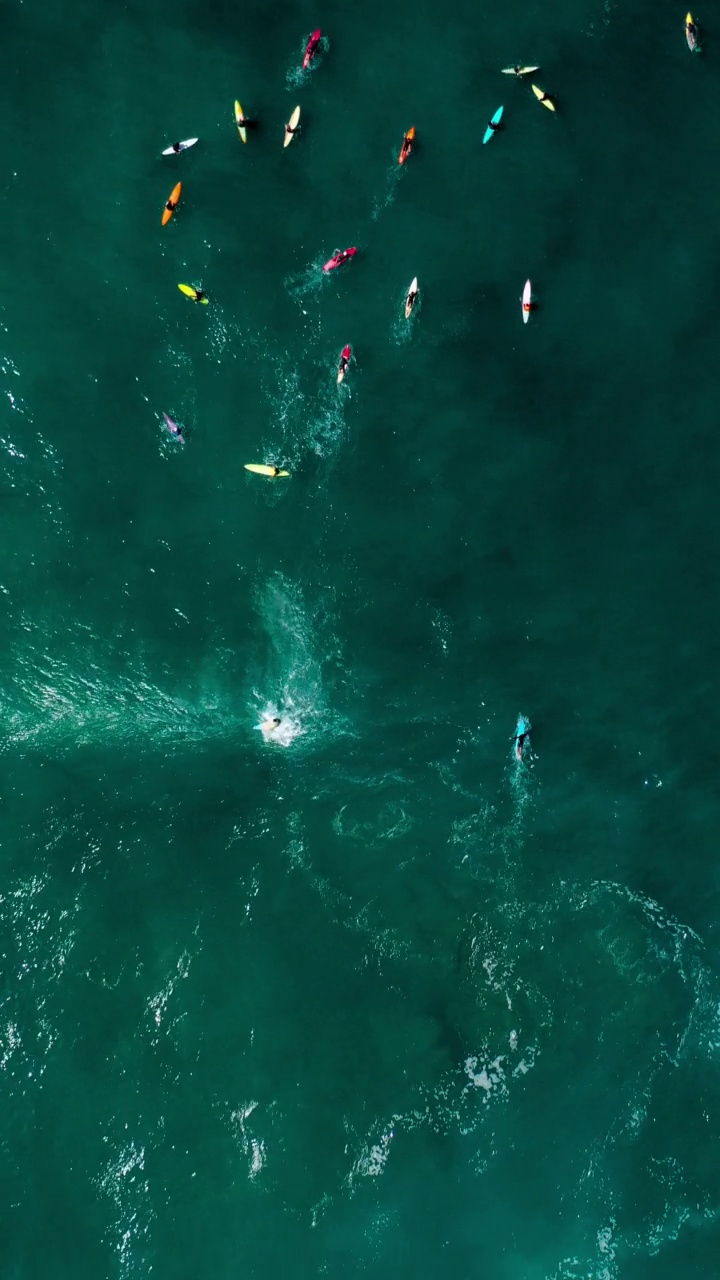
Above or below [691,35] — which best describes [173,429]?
below

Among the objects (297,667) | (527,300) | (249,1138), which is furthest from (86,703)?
(527,300)

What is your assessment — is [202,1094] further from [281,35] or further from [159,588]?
[281,35]

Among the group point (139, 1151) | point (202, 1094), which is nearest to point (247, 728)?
point (202, 1094)

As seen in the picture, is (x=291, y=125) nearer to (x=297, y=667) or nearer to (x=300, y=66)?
(x=300, y=66)

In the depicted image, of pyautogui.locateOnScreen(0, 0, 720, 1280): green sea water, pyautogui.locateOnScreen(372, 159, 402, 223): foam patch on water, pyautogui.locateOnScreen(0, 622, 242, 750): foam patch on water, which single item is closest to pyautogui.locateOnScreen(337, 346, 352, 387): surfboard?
pyautogui.locateOnScreen(0, 0, 720, 1280): green sea water

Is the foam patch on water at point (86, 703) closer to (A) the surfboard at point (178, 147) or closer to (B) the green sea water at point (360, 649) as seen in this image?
(B) the green sea water at point (360, 649)

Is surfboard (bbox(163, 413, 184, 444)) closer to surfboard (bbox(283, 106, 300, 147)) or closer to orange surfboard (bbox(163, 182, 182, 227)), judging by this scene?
orange surfboard (bbox(163, 182, 182, 227))

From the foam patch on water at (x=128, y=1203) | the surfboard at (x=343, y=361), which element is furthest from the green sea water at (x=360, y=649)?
the surfboard at (x=343, y=361)
